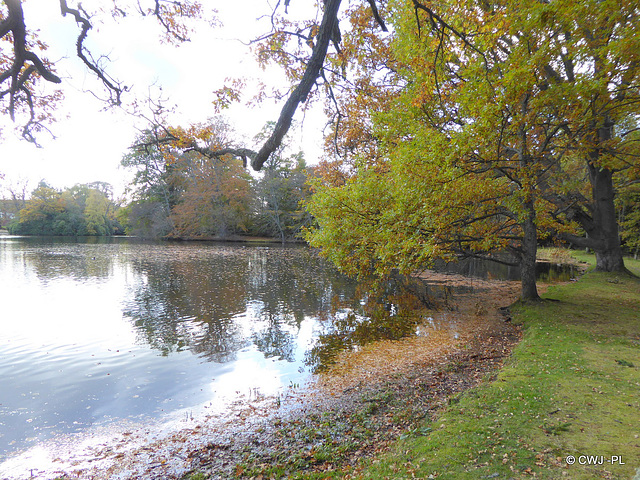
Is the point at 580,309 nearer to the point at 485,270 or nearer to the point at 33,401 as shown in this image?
the point at 33,401

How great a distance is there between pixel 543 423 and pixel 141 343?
1017cm

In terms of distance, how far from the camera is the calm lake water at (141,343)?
21.9ft

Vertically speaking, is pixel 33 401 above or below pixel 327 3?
below

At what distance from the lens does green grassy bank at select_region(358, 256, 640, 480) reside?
11.1 feet

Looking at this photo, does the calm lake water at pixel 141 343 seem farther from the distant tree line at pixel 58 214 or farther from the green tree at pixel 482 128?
the distant tree line at pixel 58 214

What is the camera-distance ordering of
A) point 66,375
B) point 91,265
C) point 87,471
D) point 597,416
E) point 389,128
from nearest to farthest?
point 597,416
point 87,471
point 66,375
point 389,128
point 91,265

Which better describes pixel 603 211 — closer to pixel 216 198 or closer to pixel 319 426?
pixel 319 426

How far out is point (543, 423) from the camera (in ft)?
13.9

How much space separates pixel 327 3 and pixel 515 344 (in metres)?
8.75

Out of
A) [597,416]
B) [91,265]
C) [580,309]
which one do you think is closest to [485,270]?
[580,309]

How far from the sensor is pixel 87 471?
4715 mm

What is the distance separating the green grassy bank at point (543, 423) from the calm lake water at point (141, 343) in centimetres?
395

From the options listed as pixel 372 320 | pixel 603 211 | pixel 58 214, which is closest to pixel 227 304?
pixel 372 320

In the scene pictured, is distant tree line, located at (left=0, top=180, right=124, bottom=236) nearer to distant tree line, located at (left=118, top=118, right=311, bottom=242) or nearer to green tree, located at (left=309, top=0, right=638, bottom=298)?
distant tree line, located at (left=118, top=118, right=311, bottom=242)
